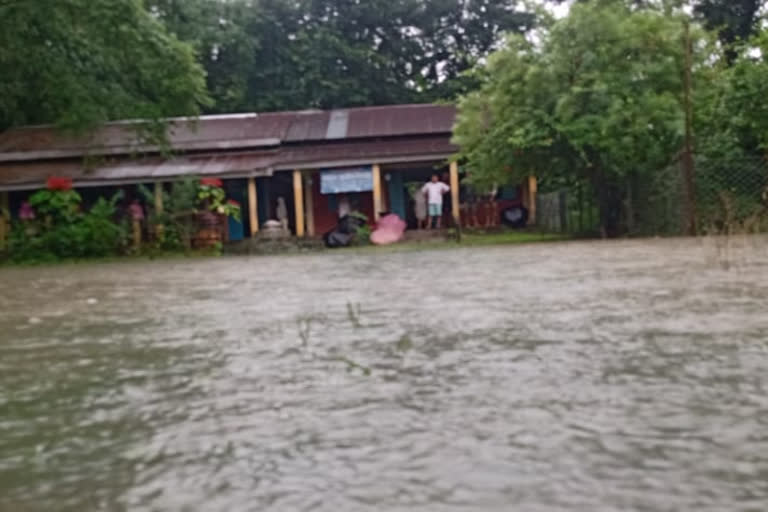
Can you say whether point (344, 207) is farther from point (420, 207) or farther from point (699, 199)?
point (699, 199)

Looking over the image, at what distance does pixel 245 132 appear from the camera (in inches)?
975

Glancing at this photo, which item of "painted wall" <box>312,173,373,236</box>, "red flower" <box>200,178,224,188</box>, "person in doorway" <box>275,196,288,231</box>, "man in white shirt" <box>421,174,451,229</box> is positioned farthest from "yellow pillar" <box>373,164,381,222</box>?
"red flower" <box>200,178,224,188</box>

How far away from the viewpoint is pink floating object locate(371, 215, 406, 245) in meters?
20.3

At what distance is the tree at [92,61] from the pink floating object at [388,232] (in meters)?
4.92

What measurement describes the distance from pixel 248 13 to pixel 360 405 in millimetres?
28975

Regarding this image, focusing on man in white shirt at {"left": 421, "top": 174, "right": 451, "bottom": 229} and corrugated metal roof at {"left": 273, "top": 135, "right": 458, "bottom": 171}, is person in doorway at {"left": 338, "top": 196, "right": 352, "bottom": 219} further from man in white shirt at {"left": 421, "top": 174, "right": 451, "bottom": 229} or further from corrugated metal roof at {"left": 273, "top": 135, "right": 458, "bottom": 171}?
man in white shirt at {"left": 421, "top": 174, "right": 451, "bottom": 229}

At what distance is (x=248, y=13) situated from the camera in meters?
30.8

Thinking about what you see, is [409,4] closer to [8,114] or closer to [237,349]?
[8,114]

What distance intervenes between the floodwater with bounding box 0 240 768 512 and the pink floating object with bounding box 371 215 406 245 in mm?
12772

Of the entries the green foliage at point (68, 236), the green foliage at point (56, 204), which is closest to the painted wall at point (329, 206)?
the green foliage at point (68, 236)

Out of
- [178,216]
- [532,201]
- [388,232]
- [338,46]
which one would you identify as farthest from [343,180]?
[338,46]

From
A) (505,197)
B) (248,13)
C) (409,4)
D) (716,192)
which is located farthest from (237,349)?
(409,4)

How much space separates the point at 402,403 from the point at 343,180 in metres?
19.6

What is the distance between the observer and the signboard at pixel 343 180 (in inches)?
900
